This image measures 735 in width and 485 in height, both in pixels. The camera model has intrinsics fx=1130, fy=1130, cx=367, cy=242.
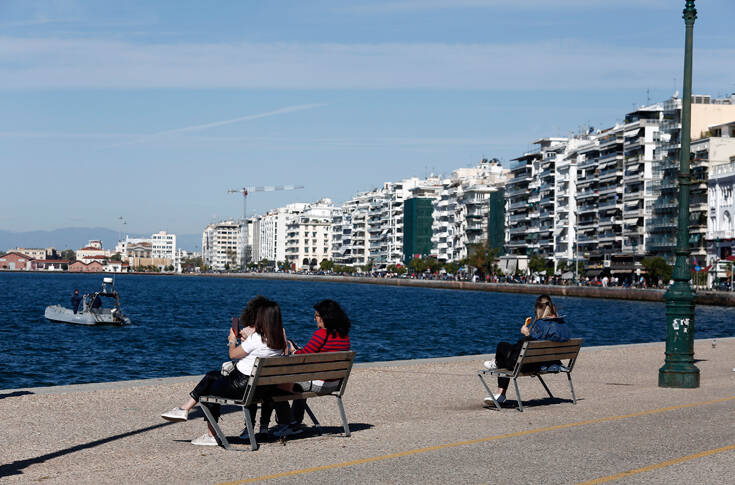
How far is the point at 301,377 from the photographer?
36.2 feet

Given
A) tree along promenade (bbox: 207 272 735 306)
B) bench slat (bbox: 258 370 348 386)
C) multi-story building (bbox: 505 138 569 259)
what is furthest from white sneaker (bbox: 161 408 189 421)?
multi-story building (bbox: 505 138 569 259)

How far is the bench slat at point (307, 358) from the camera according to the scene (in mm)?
10602

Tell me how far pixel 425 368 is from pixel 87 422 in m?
7.77

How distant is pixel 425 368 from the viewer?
1886 centimetres

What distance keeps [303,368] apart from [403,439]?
1.23 m

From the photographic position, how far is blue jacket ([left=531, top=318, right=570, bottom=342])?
47.2ft

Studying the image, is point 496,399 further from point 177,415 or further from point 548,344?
point 177,415

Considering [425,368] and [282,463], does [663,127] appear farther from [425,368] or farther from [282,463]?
[282,463]

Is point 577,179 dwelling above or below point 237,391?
above

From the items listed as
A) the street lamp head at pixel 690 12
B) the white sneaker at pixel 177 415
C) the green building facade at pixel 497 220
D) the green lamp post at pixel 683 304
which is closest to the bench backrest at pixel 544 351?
the green lamp post at pixel 683 304

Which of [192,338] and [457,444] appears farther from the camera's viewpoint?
[192,338]

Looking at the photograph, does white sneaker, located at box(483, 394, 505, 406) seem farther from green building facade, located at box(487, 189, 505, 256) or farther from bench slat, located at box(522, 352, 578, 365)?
green building facade, located at box(487, 189, 505, 256)

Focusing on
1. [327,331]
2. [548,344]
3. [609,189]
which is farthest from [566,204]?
[327,331]

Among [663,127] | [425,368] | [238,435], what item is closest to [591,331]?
[425,368]
